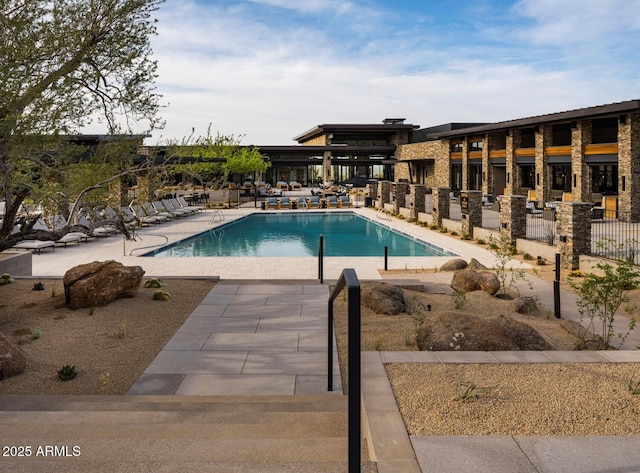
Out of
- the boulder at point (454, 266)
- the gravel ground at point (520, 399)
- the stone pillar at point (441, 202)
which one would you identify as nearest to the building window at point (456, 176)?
the stone pillar at point (441, 202)

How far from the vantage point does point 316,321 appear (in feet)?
31.1

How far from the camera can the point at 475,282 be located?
12.4m

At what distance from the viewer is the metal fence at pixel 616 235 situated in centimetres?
1558

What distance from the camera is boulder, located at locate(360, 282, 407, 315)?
10180mm

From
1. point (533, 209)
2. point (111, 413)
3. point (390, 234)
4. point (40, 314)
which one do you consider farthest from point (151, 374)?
point (533, 209)

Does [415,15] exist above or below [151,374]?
above

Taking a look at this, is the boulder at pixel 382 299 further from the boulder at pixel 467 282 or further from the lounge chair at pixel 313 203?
the lounge chair at pixel 313 203

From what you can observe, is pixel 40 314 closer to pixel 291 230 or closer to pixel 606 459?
pixel 606 459

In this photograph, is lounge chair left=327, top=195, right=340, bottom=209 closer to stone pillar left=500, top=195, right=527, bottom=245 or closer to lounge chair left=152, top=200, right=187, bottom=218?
lounge chair left=152, top=200, right=187, bottom=218

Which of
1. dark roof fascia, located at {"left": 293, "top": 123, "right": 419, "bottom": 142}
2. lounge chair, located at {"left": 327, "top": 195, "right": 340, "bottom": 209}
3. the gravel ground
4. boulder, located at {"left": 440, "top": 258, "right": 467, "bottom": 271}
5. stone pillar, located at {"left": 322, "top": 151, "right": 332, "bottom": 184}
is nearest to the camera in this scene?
the gravel ground

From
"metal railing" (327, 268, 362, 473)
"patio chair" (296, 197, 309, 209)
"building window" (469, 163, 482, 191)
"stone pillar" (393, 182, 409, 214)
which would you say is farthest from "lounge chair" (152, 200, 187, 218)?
"metal railing" (327, 268, 362, 473)

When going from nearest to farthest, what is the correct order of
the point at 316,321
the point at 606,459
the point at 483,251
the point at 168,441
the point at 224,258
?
the point at 606,459 → the point at 168,441 → the point at 316,321 → the point at 224,258 → the point at 483,251

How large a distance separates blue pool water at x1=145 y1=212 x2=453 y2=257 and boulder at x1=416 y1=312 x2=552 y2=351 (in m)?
12.6

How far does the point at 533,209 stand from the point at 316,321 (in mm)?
22648
